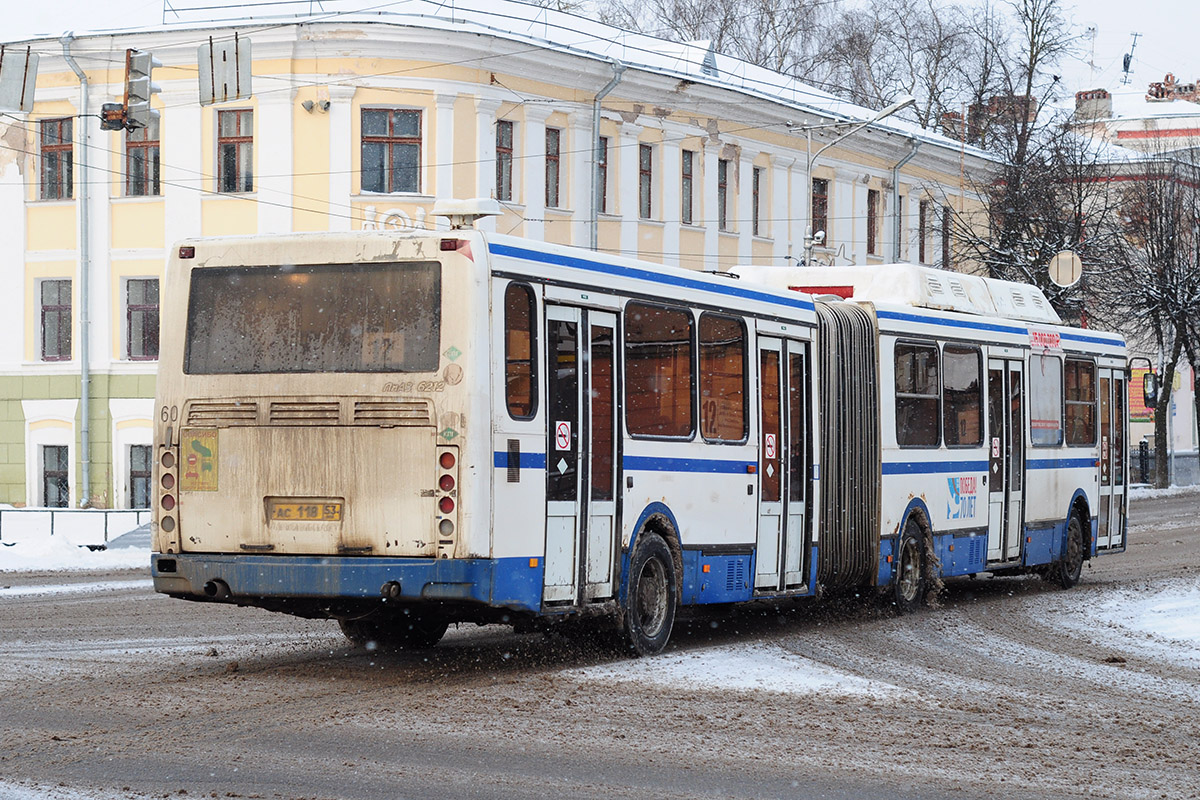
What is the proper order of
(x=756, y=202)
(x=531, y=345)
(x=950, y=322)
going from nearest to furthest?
(x=531, y=345), (x=950, y=322), (x=756, y=202)

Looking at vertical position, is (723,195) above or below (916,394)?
above

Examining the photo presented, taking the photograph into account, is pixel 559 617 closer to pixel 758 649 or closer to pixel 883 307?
pixel 758 649

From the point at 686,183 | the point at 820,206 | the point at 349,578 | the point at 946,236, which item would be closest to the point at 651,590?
the point at 349,578

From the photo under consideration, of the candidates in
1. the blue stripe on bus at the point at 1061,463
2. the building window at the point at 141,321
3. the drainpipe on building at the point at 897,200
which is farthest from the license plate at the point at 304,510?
the drainpipe on building at the point at 897,200

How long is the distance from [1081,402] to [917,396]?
4247 mm

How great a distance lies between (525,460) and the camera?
11406 millimetres

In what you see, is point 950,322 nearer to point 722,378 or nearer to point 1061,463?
point 1061,463

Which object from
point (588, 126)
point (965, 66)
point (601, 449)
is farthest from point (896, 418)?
point (965, 66)

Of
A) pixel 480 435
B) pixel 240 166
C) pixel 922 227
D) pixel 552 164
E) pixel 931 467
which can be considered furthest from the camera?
pixel 922 227

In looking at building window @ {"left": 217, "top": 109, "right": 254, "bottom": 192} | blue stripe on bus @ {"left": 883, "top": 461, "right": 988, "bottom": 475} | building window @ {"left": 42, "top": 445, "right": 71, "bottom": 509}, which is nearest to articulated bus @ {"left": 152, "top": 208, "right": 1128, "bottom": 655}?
blue stripe on bus @ {"left": 883, "top": 461, "right": 988, "bottom": 475}

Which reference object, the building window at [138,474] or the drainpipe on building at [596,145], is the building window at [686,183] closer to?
the drainpipe on building at [596,145]

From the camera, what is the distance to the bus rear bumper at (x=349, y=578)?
10.9 meters

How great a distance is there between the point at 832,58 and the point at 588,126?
27620 mm

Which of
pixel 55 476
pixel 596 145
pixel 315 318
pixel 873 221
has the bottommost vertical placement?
pixel 55 476
